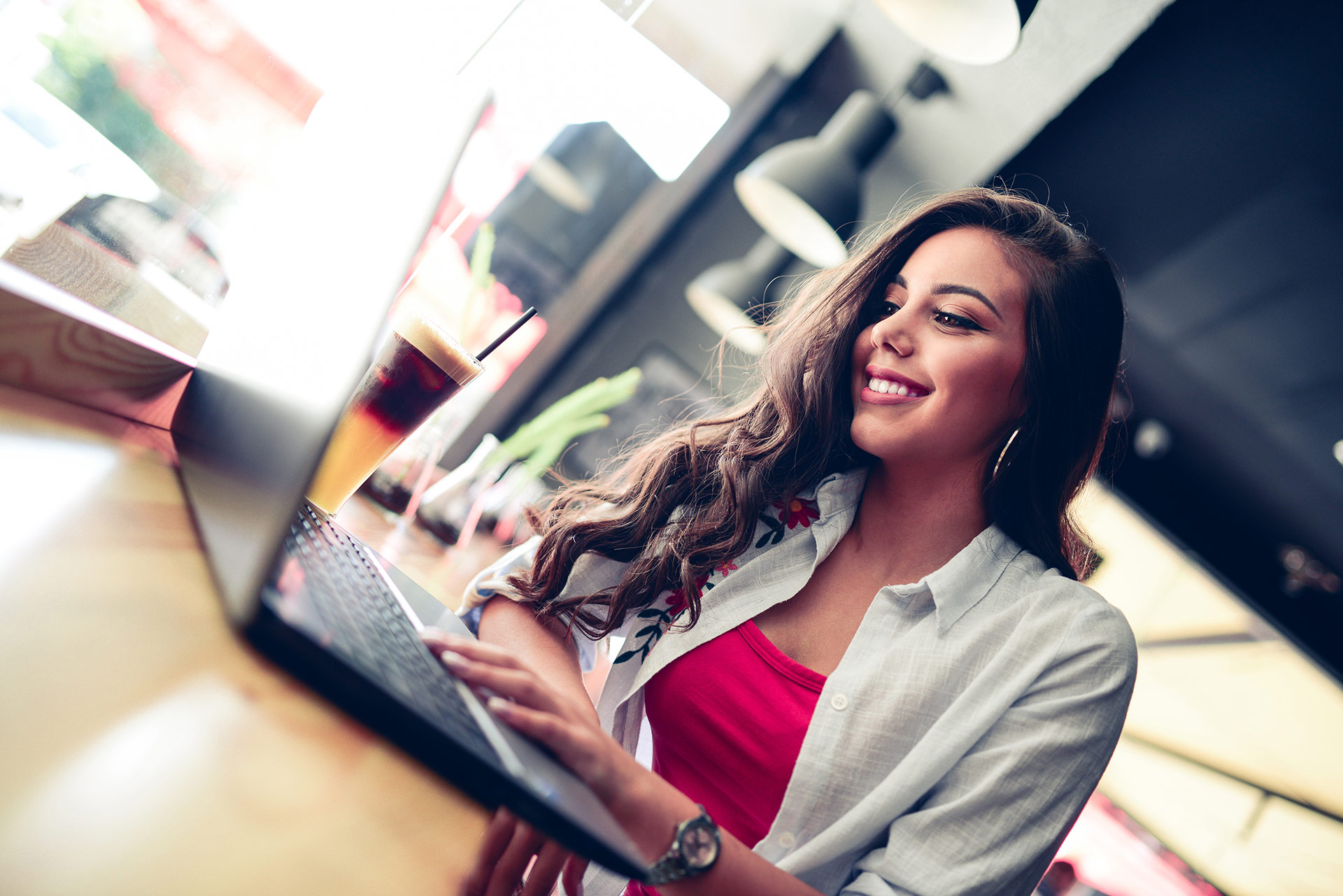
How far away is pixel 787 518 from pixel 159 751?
33.9 inches

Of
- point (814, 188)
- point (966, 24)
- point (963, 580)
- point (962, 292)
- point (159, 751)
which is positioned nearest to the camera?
point (159, 751)

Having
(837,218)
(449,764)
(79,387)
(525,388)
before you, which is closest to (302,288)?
(79,387)

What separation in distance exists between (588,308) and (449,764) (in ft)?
8.90

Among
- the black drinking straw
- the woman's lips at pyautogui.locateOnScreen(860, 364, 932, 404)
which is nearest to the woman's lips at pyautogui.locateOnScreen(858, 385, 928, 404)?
the woman's lips at pyautogui.locateOnScreen(860, 364, 932, 404)

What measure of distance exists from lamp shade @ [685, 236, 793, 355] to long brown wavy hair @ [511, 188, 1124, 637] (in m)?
1.25

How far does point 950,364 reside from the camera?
0.96 m

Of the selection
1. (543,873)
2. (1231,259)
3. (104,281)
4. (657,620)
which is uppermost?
(1231,259)

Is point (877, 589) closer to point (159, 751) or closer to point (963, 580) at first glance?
point (963, 580)

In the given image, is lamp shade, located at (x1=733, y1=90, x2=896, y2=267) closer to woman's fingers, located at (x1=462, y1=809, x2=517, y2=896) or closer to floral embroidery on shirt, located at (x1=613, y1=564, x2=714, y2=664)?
floral embroidery on shirt, located at (x1=613, y1=564, x2=714, y2=664)

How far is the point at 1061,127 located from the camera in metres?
2.16

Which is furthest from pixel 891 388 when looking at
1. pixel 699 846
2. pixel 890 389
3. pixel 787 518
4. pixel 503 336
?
pixel 699 846

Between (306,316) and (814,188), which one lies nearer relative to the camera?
(306,316)

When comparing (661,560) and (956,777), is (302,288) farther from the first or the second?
(956,777)

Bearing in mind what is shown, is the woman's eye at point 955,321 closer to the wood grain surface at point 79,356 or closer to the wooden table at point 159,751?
the wooden table at point 159,751
